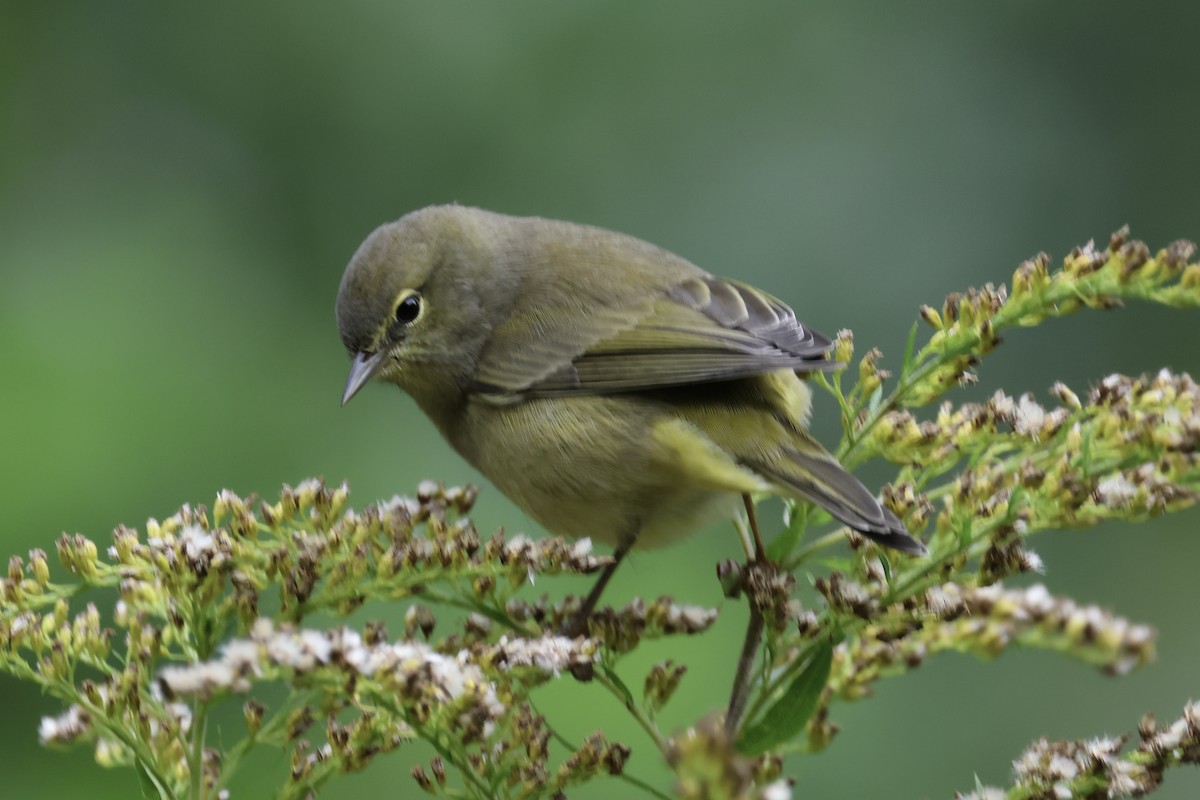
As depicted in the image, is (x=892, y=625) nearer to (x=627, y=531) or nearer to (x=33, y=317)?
(x=627, y=531)

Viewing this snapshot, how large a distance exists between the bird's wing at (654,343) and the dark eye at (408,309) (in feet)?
0.85

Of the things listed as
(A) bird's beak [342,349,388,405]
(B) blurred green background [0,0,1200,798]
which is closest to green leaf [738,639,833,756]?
(A) bird's beak [342,349,388,405]

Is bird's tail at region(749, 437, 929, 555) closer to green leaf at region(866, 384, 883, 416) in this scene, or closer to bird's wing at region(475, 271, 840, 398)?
green leaf at region(866, 384, 883, 416)

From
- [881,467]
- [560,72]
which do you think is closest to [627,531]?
[881,467]

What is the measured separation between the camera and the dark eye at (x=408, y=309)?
13.3ft

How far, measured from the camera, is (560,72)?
579 cm

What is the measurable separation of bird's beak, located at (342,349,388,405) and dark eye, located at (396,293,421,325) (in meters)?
0.12

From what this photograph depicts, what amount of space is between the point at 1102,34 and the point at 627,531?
11.4 feet

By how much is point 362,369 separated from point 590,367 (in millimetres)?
681

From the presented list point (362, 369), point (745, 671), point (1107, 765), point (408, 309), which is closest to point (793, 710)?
point (745, 671)

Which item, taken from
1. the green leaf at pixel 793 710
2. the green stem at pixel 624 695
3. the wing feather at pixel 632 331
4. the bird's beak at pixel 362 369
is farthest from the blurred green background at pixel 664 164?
the green leaf at pixel 793 710

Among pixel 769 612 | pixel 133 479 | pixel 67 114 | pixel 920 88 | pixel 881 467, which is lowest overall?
pixel 133 479

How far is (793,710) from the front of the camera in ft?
7.30

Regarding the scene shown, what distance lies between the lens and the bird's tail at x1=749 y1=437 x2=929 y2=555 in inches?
89.0
